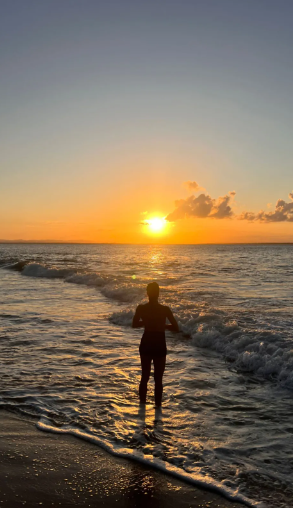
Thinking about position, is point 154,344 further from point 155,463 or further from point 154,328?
point 155,463

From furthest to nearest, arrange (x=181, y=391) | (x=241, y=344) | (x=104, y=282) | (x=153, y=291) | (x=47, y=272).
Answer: (x=47, y=272), (x=104, y=282), (x=241, y=344), (x=181, y=391), (x=153, y=291)

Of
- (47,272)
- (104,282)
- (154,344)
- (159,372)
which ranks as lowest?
(47,272)

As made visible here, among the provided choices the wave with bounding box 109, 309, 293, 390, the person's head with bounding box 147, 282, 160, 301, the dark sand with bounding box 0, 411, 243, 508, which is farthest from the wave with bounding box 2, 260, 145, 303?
the dark sand with bounding box 0, 411, 243, 508

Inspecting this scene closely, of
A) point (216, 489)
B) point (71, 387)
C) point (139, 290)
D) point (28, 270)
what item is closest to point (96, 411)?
point (71, 387)

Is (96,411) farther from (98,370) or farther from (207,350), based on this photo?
(207,350)

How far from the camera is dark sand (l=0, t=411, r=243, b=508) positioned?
155 inches

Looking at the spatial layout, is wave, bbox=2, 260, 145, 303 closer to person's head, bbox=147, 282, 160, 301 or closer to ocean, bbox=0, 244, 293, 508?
ocean, bbox=0, 244, 293, 508

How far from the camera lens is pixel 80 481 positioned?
4.25 m

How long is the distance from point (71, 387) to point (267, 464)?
4026mm

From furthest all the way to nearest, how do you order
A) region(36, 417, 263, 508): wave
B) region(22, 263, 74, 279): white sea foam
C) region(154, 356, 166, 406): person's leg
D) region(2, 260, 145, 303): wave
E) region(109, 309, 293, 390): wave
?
1. region(22, 263, 74, 279): white sea foam
2. region(2, 260, 145, 303): wave
3. region(109, 309, 293, 390): wave
4. region(154, 356, 166, 406): person's leg
5. region(36, 417, 263, 508): wave

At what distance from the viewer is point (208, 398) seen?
713cm

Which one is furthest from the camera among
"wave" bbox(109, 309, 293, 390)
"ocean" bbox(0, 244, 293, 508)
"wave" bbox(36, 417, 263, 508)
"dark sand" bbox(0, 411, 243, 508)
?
"wave" bbox(109, 309, 293, 390)

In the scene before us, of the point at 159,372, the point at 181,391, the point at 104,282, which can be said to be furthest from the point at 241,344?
the point at 104,282

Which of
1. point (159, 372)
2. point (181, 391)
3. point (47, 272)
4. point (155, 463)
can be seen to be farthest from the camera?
point (47, 272)
